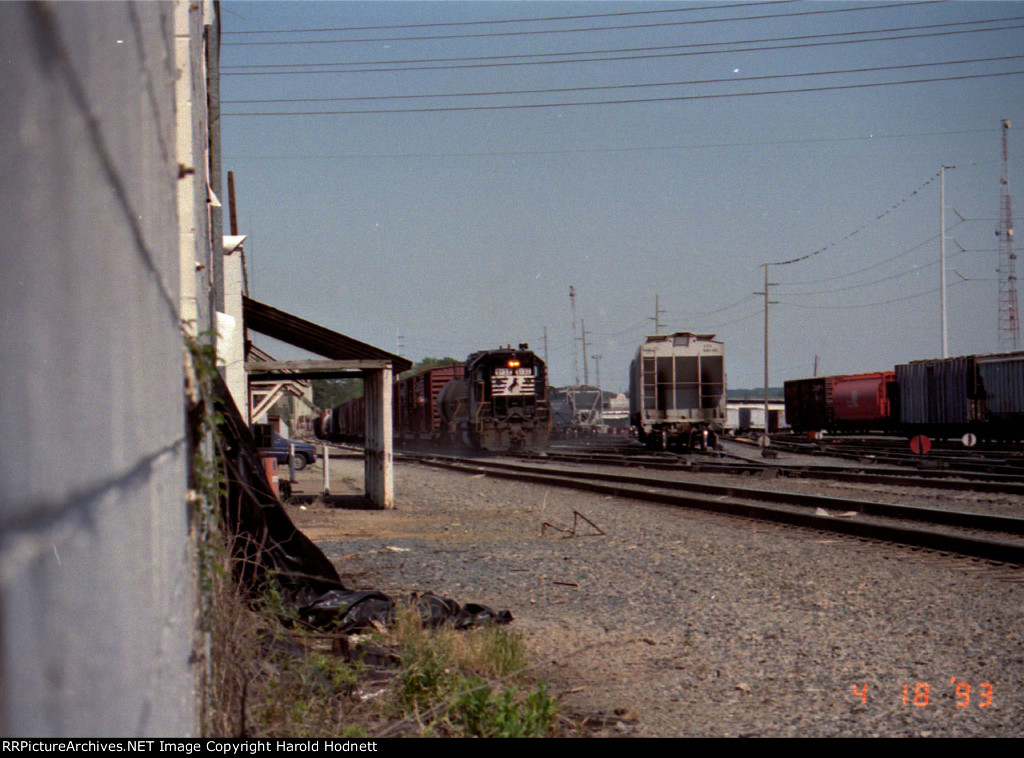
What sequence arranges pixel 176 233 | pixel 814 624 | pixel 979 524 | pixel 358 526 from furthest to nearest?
pixel 358 526, pixel 979 524, pixel 814 624, pixel 176 233

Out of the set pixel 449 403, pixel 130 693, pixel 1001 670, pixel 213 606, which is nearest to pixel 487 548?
pixel 1001 670

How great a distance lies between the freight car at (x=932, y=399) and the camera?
3002 centimetres

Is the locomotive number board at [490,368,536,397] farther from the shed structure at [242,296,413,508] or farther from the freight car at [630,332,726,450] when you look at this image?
the shed structure at [242,296,413,508]

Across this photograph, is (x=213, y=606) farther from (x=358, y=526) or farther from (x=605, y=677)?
(x=358, y=526)

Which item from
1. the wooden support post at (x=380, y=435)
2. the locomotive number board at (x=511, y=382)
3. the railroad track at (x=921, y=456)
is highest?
the locomotive number board at (x=511, y=382)

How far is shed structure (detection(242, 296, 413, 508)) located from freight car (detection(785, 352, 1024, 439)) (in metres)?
22.5

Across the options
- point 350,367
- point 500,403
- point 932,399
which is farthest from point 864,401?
point 350,367

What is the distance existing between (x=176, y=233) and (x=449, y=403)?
1418 inches

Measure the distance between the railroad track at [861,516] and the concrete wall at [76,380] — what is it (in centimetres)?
938

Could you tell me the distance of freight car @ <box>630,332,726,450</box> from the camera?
99.9 feet

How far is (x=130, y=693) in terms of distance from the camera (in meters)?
1.20

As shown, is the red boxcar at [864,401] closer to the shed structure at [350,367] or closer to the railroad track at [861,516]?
the railroad track at [861,516]

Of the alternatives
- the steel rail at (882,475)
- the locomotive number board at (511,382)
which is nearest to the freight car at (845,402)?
the locomotive number board at (511,382)

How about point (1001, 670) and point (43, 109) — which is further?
point (1001, 670)
